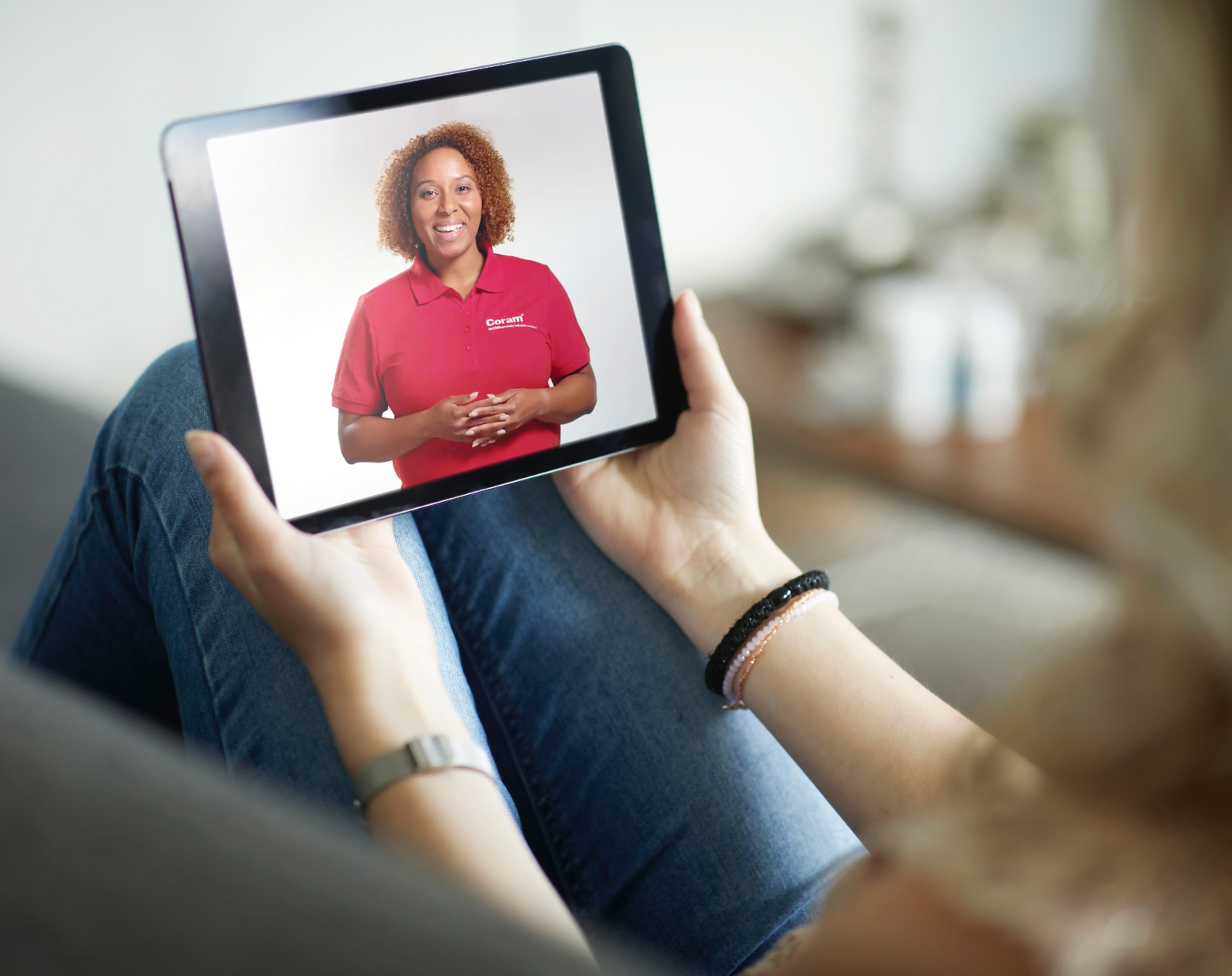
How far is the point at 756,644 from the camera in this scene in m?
0.64

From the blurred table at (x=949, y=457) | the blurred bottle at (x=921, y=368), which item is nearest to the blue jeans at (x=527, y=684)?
the blurred table at (x=949, y=457)

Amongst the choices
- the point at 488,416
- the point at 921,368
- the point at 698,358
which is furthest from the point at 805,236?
the point at 488,416

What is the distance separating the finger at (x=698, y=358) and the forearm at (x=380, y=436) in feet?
0.68

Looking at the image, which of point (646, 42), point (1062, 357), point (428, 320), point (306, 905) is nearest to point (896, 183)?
point (646, 42)

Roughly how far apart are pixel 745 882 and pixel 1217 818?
0.34 metres

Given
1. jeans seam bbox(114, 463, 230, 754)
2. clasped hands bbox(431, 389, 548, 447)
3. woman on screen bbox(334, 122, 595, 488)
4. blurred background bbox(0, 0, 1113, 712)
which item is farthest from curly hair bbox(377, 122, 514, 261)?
blurred background bbox(0, 0, 1113, 712)

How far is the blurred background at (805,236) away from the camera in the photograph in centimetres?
147

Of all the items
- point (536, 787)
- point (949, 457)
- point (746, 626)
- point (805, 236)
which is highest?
point (805, 236)

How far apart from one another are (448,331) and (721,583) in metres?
0.26

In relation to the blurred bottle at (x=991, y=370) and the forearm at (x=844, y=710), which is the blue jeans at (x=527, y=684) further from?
the blurred bottle at (x=991, y=370)

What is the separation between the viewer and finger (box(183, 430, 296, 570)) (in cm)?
53

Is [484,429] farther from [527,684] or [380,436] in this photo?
[527,684]

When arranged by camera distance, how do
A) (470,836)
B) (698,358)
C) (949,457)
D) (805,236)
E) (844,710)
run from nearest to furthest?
(470,836), (844,710), (698,358), (949,457), (805,236)

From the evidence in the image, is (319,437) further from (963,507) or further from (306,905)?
(963,507)
